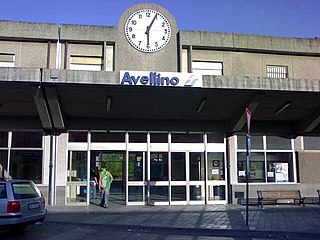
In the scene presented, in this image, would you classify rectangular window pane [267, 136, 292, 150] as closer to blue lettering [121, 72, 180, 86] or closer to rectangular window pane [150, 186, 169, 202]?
rectangular window pane [150, 186, 169, 202]

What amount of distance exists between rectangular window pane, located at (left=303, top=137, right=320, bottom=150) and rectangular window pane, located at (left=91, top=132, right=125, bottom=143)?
8832 millimetres

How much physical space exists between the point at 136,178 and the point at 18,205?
24.8 feet

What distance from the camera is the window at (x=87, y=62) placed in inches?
655

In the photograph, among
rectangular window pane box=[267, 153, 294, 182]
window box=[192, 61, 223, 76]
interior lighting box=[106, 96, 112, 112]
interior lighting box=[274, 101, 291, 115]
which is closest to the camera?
interior lighting box=[106, 96, 112, 112]

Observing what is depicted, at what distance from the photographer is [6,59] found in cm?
1633

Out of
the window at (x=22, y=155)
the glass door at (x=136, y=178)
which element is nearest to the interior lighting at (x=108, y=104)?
the glass door at (x=136, y=178)

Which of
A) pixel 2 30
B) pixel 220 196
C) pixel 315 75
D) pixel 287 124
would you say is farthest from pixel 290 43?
pixel 2 30

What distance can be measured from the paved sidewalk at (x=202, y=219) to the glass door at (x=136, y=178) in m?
0.76

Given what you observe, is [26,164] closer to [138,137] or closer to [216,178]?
[138,137]

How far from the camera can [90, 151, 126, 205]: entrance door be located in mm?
16594

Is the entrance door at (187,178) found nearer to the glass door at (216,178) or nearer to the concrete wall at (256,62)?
the glass door at (216,178)

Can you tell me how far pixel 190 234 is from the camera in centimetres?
1034

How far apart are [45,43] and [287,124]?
11853 millimetres

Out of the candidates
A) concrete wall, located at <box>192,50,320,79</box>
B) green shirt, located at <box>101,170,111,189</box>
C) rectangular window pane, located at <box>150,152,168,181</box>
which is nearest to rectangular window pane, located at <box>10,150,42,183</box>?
green shirt, located at <box>101,170,111,189</box>
